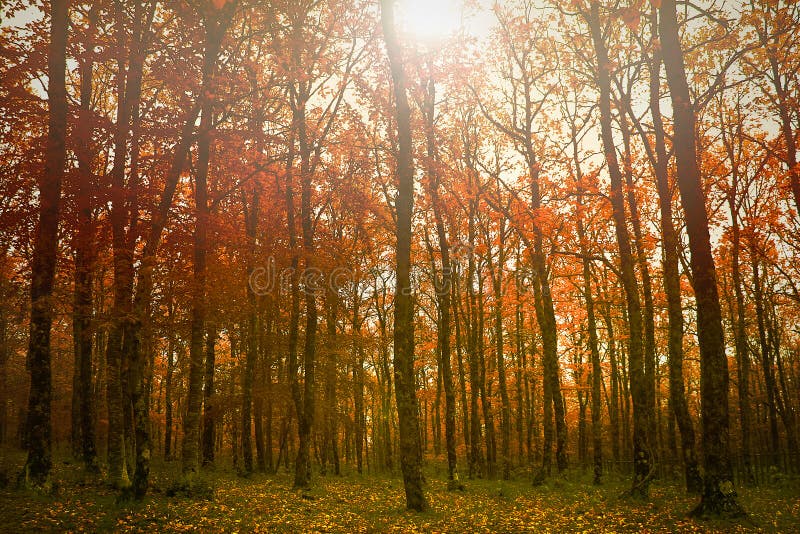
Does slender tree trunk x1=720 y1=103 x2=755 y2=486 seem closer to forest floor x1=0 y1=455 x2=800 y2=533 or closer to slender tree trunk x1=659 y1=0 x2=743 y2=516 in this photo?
forest floor x1=0 y1=455 x2=800 y2=533

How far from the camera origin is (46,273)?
1127 cm

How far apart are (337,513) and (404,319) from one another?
4836mm

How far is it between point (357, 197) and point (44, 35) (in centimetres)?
1060

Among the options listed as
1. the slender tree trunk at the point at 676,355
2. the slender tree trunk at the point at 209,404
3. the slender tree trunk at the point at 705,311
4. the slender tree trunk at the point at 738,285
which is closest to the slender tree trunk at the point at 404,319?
the slender tree trunk at the point at 705,311

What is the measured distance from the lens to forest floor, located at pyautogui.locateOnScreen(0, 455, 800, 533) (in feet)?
28.2

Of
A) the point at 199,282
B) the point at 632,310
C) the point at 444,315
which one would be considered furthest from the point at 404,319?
the point at 444,315

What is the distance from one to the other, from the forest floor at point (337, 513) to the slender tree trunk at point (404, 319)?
887 millimetres

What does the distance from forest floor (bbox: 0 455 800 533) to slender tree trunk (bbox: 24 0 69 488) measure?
2.82 ft

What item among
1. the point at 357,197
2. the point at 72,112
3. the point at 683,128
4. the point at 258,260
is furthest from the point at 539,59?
the point at 72,112

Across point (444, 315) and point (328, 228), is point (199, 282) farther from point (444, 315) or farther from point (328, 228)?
point (328, 228)

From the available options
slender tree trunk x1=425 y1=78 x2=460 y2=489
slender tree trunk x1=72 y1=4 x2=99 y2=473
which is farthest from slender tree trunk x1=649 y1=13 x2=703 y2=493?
slender tree trunk x1=72 y1=4 x2=99 y2=473

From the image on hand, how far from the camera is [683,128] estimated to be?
10219mm

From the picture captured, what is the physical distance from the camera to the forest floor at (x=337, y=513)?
8.61m

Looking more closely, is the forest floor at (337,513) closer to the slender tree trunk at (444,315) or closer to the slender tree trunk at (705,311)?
the slender tree trunk at (705,311)
